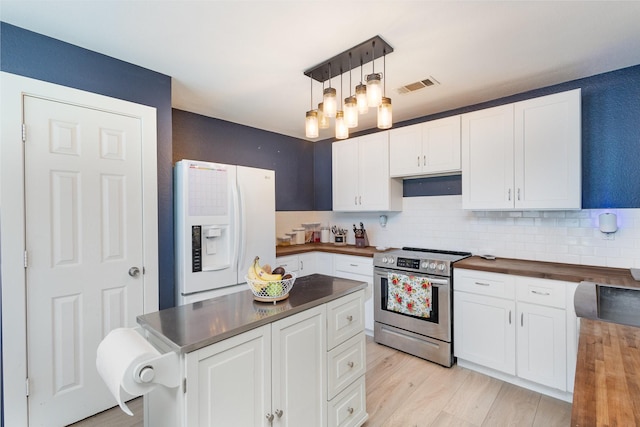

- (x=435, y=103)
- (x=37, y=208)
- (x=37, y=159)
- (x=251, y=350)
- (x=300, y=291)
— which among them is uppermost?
(x=435, y=103)

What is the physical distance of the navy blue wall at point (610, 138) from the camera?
7.77 feet

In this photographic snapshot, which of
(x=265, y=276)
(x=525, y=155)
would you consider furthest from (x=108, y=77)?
(x=525, y=155)

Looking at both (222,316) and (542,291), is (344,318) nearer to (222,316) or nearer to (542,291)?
(222,316)

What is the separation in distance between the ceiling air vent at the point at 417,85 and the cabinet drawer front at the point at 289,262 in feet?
6.81

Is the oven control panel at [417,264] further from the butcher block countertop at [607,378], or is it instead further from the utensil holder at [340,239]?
the butcher block countertop at [607,378]

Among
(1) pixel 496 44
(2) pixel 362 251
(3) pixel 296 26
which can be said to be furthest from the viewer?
(2) pixel 362 251

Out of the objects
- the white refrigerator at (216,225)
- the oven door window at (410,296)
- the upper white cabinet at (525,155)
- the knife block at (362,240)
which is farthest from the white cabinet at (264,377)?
the knife block at (362,240)

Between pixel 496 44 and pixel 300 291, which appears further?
pixel 496 44

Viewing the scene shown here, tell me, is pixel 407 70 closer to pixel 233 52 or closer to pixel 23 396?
pixel 233 52

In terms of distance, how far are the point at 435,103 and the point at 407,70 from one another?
87 cm

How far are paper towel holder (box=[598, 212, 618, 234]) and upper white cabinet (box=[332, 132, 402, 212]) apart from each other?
1795mm

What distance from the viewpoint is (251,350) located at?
1.33 metres

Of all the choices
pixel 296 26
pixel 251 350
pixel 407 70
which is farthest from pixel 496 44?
pixel 251 350

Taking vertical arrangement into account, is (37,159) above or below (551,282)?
above
